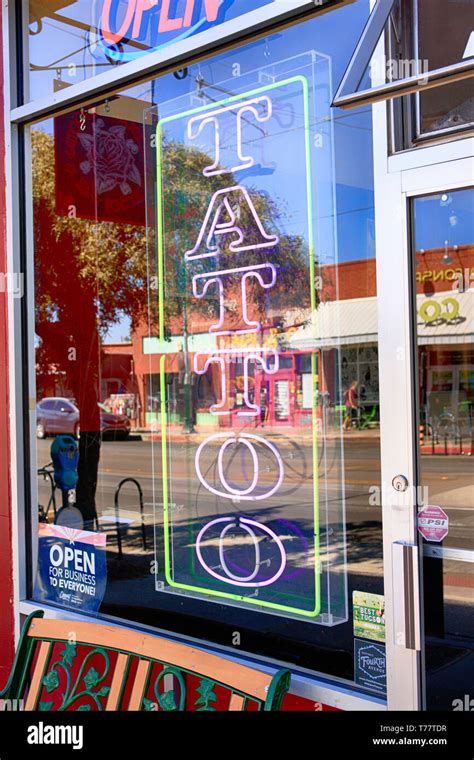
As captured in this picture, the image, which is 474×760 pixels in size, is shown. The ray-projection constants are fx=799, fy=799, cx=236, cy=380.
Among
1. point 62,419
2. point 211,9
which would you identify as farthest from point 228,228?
point 62,419

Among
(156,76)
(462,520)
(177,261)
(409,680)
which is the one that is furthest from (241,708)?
(156,76)

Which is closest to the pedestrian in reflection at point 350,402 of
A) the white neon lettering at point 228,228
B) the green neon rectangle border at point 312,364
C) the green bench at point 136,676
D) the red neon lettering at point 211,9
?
the green neon rectangle border at point 312,364

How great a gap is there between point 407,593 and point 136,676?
1.00 metres

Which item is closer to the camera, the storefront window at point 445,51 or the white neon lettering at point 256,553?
the storefront window at point 445,51

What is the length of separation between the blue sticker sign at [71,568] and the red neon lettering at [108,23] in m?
2.15

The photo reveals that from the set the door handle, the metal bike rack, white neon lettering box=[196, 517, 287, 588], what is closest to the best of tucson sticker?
the door handle

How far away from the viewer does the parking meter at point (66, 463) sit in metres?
3.71

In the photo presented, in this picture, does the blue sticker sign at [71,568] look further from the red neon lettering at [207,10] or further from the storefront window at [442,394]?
the red neon lettering at [207,10]

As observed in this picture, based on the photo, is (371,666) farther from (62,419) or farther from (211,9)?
(211,9)

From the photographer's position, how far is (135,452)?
11.7 feet

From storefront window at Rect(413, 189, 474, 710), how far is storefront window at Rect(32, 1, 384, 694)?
172mm

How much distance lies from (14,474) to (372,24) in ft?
8.05

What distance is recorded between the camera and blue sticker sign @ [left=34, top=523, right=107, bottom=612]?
3.51 m

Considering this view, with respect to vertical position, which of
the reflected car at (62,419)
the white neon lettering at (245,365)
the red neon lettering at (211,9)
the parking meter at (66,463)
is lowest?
the parking meter at (66,463)
